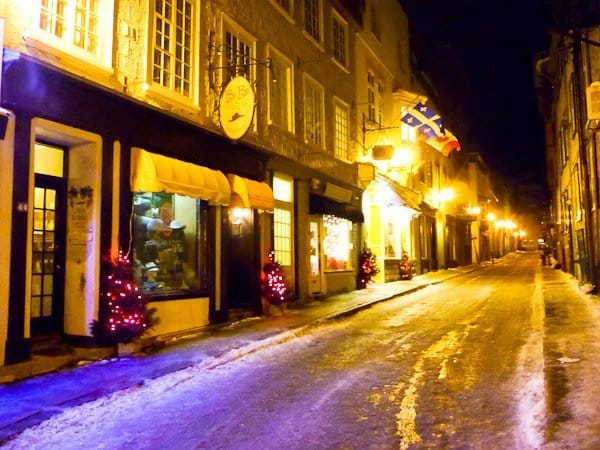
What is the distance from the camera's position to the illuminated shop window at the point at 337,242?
733 inches

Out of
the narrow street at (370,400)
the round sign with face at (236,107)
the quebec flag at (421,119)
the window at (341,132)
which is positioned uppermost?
the quebec flag at (421,119)

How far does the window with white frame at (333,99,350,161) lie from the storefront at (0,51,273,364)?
7.14 meters

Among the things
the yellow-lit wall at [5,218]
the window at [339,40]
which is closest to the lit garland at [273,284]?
the yellow-lit wall at [5,218]

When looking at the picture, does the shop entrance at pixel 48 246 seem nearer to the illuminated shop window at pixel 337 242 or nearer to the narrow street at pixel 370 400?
the narrow street at pixel 370 400

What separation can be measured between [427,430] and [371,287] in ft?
53.9

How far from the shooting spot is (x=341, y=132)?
65.2 ft

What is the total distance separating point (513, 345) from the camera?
31.1 ft

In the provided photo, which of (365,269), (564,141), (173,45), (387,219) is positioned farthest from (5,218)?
(564,141)

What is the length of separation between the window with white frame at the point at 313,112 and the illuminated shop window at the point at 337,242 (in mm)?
2469

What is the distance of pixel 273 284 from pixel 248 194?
246cm

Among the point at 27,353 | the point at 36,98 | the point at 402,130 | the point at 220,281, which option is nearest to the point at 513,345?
the point at 220,281

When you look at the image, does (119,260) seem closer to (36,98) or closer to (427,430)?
(36,98)

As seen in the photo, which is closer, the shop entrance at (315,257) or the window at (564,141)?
the shop entrance at (315,257)

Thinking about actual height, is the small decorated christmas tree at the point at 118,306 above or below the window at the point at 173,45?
below
